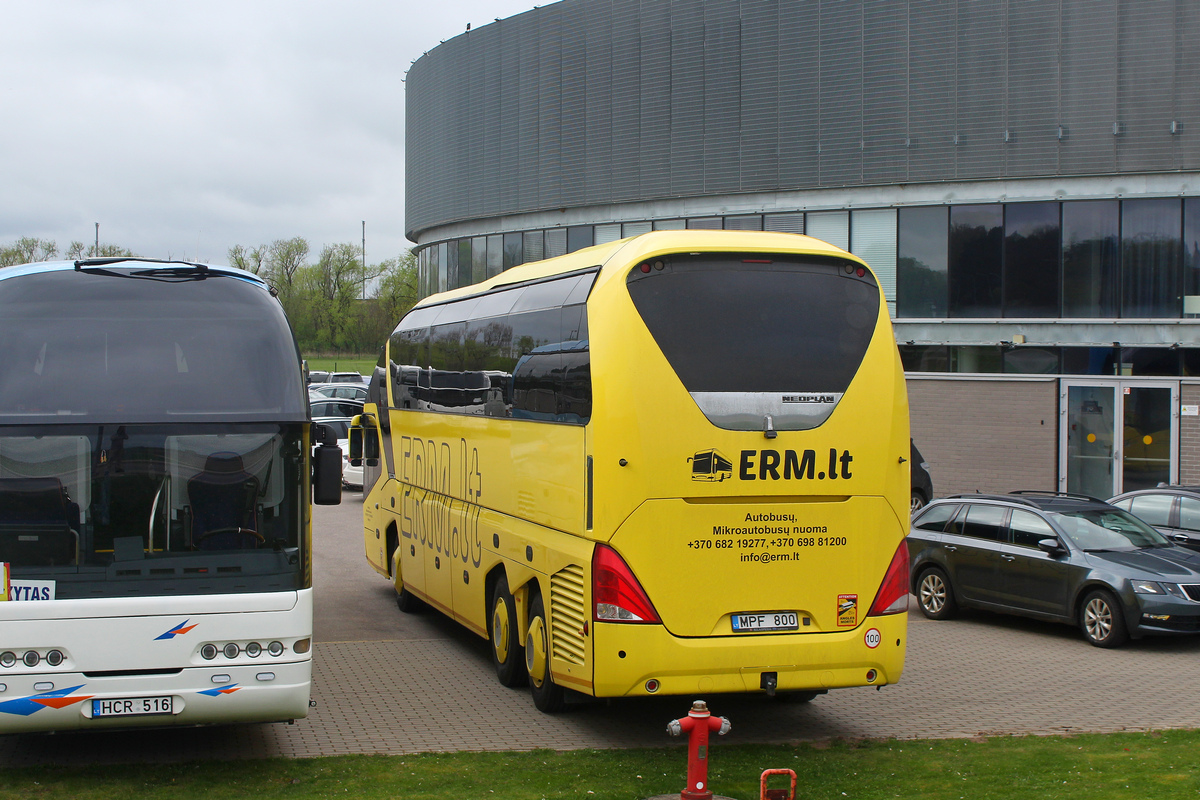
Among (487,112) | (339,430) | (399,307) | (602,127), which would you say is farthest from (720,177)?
(399,307)

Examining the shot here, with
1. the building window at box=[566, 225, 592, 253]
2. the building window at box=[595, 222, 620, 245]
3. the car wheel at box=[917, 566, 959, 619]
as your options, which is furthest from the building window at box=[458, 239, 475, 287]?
the car wheel at box=[917, 566, 959, 619]

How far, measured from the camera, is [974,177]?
2883 centimetres

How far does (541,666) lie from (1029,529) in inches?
304

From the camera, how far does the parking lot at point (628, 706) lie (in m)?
8.55

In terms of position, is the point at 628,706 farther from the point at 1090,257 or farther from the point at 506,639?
the point at 1090,257

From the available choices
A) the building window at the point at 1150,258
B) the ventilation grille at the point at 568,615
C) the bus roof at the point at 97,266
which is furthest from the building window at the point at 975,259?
the bus roof at the point at 97,266

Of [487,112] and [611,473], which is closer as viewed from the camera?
[611,473]

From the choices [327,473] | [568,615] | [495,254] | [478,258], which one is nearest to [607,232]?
[495,254]

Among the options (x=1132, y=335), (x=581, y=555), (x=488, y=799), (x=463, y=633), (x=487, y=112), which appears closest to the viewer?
(x=488, y=799)

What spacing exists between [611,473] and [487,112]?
32.8m

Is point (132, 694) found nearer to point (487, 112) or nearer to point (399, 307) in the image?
point (487, 112)

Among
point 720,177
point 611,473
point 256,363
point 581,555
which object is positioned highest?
point 720,177

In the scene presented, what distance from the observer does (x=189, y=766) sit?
7820 millimetres

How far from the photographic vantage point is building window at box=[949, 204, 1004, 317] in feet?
94.4
